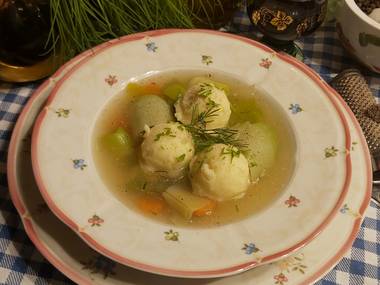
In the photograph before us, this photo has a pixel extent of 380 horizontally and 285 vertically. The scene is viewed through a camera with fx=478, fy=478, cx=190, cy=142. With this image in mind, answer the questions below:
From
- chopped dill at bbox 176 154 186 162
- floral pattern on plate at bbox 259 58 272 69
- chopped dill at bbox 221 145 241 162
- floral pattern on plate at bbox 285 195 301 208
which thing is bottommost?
floral pattern on plate at bbox 285 195 301 208

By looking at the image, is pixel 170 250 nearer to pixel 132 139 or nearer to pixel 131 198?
pixel 131 198

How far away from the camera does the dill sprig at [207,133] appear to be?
1.19m

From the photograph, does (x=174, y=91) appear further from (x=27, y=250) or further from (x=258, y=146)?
(x=27, y=250)

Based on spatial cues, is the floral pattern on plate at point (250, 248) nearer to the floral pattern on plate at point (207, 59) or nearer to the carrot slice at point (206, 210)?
the carrot slice at point (206, 210)

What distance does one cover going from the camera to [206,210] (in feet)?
3.61

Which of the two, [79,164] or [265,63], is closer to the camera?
[79,164]

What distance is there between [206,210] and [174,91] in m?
0.39

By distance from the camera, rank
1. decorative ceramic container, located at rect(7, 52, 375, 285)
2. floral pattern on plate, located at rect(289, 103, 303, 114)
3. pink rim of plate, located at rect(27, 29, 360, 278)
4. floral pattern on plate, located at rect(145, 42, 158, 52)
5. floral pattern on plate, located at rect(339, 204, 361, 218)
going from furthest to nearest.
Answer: floral pattern on plate, located at rect(145, 42, 158, 52) → floral pattern on plate, located at rect(289, 103, 303, 114) → floral pattern on plate, located at rect(339, 204, 361, 218) → decorative ceramic container, located at rect(7, 52, 375, 285) → pink rim of plate, located at rect(27, 29, 360, 278)

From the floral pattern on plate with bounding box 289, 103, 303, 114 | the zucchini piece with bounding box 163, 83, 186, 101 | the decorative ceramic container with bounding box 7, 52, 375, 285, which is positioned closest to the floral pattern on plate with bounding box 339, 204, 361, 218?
the decorative ceramic container with bounding box 7, 52, 375, 285

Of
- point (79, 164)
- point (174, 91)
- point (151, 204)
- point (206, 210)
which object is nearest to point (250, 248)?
point (206, 210)

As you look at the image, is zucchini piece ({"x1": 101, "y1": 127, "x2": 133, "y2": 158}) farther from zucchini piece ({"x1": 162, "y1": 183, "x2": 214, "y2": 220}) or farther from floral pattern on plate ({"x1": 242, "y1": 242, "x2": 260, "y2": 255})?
floral pattern on plate ({"x1": 242, "y1": 242, "x2": 260, "y2": 255})

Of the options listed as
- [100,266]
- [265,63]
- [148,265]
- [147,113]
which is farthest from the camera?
[265,63]

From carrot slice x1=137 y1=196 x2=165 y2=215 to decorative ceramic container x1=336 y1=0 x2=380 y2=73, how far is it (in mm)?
828

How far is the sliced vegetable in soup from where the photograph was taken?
3.58ft
